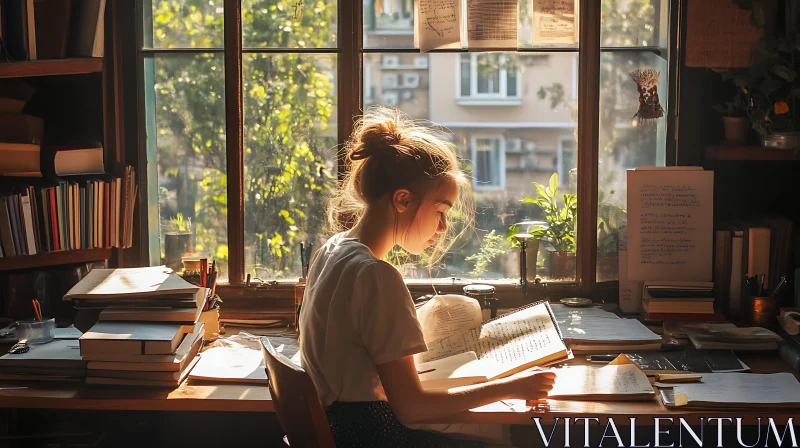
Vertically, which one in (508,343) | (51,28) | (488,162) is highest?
(51,28)

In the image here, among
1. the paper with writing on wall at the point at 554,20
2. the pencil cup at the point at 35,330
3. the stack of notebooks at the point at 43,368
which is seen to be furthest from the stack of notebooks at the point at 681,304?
the pencil cup at the point at 35,330

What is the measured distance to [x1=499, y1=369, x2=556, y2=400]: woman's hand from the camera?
6.40ft

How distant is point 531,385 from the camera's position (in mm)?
1952

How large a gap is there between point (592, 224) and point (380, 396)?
4.05 feet

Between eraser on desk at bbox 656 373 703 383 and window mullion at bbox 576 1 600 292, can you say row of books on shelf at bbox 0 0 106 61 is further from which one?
eraser on desk at bbox 656 373 703 383

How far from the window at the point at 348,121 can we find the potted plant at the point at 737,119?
20cm

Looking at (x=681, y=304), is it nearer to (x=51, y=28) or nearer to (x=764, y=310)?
(x=764, y=310)

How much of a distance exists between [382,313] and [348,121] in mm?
1164

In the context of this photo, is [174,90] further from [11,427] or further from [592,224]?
[592,224]

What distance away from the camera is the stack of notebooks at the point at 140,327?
220 centimetres

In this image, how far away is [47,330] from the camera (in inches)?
97.8

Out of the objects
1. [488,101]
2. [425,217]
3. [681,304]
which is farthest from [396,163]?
[681,304]

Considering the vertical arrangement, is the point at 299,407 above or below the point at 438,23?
below

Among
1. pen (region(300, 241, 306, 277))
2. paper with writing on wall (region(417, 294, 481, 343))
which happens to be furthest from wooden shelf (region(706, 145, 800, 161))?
pen (region(300, 241, 306, 277))
